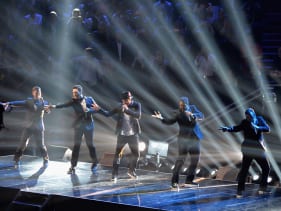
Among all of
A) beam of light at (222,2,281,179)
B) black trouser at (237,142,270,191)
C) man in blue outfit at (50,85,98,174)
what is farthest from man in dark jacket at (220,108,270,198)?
man in blue outfit at (50,85,98,174)

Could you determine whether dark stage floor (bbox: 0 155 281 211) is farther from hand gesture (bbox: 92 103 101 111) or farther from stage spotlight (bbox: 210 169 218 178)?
hand gesture (bbox: 92 103 101 111)

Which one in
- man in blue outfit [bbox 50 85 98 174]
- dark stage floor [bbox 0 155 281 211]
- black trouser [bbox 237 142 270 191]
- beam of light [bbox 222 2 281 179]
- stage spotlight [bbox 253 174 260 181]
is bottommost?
dark stage floor [bbox 0 155 281 211]

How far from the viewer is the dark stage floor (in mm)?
8078

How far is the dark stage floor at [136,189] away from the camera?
808cm

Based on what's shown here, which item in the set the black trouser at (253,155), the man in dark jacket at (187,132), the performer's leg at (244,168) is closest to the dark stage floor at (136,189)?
the performer's leg at (244,168)

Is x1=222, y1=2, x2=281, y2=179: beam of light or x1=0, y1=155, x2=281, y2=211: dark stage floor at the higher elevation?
x1=222, y1=2, x2=281, y2=179: beam of light

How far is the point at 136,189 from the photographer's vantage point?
30.7 ft

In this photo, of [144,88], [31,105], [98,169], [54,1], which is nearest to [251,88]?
[144,88]

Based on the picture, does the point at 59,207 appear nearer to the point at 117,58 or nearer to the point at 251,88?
the point at 251,88

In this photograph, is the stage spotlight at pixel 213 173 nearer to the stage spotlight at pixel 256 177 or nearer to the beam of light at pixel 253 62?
the stage spotlight at pixel 256 177

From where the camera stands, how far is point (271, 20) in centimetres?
1381

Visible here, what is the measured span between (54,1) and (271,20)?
7.70m

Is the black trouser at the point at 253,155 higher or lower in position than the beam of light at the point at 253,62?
lower

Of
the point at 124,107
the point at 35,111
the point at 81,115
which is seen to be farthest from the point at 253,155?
the point at 35,111
